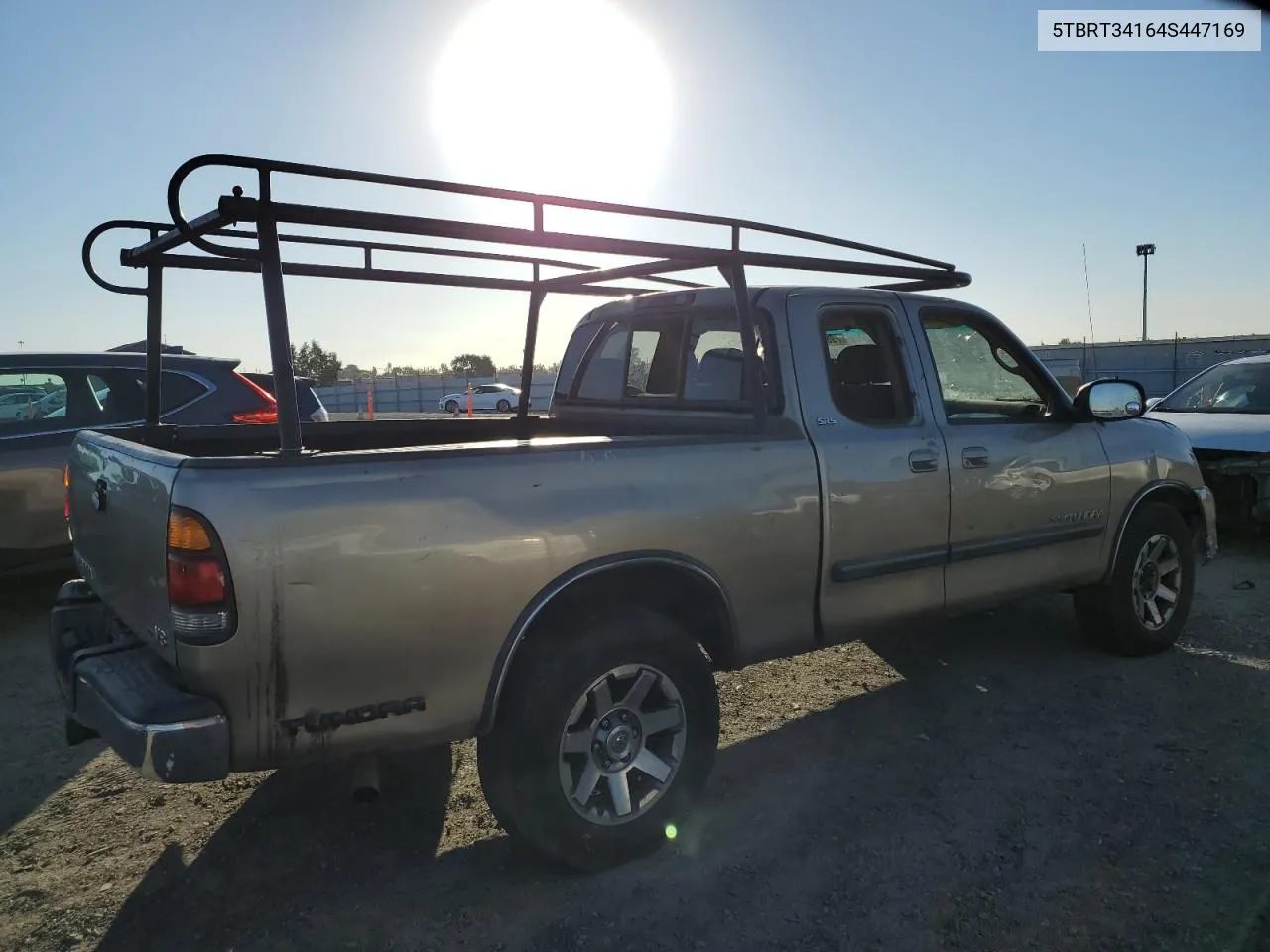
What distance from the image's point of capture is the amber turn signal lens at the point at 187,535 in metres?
2.22

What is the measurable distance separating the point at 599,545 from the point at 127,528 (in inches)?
54.5

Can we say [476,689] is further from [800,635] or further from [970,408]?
[970,408]

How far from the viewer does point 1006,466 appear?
3986 mm

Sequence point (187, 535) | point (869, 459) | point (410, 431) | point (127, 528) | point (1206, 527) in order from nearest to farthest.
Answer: point (187, 535) → point (127, 528) → point (869, 459) → point (410, 431) → point (1206, 527)

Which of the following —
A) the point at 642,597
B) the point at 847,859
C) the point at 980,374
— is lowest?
the point at 847,859

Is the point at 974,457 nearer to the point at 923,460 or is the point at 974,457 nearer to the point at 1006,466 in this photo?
the point at 1006,466

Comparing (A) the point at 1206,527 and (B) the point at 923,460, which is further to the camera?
(A) the point at 1206,527

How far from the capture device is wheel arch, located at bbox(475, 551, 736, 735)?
8.62 feet

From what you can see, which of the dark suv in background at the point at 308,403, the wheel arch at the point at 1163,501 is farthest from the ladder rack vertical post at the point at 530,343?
the wheel arch at the point at 1163,501

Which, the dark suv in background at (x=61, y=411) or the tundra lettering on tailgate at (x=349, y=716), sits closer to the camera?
the tundra lettering on tailgate at (x=349, y=716)

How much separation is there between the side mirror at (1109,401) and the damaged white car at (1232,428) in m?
2.43

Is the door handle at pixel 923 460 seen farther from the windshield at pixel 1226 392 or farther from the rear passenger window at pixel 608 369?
the windshield at pixel 1226 392

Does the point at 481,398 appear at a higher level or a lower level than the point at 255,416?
higher

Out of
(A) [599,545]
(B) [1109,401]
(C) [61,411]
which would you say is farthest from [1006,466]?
(C) [61,411]
